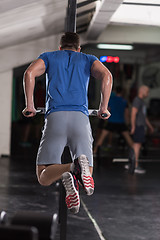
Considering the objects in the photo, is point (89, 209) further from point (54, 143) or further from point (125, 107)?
point (125, 107)

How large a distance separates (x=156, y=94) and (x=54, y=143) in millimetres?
15028

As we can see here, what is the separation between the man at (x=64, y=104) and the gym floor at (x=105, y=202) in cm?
115

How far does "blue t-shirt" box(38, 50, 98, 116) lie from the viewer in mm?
3078

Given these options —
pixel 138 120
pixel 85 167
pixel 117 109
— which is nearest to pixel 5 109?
pixel 117 109

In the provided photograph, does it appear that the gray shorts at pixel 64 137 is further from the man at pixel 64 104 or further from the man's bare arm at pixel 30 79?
the man's bare arm at pixel 30 79

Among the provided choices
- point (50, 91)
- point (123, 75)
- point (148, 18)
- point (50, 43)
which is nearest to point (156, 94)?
point (123, 75)

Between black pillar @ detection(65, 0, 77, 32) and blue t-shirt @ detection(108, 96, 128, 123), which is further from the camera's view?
blue t-shirt @ detection(108, 96, 128, 123)

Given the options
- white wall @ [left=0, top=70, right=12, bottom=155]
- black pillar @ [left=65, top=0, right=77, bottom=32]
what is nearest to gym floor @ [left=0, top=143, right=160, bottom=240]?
white wall @ [left=0, top=70, right=12, bottom=155]

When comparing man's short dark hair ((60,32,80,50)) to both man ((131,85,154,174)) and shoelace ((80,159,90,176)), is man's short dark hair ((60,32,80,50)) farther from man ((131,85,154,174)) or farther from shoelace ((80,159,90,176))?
man ((131,85,154,174))

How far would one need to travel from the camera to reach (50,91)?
312 centimetres

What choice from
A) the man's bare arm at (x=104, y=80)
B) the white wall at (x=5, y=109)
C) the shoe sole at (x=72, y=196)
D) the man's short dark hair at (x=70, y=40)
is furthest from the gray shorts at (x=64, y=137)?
the white wall at (x=5, y=109)

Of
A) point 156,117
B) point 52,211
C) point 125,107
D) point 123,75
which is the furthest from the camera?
point 123,75

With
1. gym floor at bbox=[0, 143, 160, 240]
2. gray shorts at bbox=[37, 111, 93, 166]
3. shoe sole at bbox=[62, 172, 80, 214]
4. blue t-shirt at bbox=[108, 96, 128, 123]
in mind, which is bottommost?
gym floor at bbox=[0, 143, 160, 240]

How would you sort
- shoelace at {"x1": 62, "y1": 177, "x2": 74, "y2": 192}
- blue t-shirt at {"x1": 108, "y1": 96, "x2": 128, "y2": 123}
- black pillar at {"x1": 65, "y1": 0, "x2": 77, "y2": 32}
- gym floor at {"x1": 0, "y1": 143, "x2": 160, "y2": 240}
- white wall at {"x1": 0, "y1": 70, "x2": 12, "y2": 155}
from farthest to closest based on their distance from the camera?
white wall at {"x1": 0, "y1": 70, "x2": 12, "y2": 155}
blue t-shirt at {"x1": 108, "y1": 96, "x2": 128, "y2": 123}
gym floor at {"x1": 0, "y1": 143, "x2": 160, "y2": 240}
black pillar at {"x1": 65, "y1": 0, "x2": 77, "y2": 32}
shoelace at {"x1": 62, "y1": 177, "x2": 74, "y2": 192}
